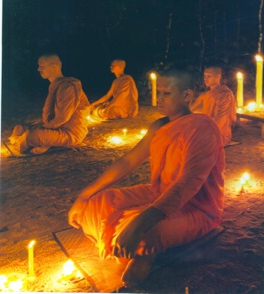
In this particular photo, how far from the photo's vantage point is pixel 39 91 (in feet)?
47.8

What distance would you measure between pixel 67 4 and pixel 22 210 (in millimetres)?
14320

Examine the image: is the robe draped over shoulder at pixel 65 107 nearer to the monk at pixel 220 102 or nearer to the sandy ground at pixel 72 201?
the sandy ground at pixel 72 201

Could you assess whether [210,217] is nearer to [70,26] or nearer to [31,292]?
[31,292]

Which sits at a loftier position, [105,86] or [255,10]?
[255,10]

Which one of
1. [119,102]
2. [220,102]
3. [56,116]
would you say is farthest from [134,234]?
[119,102]

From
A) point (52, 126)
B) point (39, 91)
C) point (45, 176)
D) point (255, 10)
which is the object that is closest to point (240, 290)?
point (45, 176)

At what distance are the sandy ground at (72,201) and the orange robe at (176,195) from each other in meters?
0.29

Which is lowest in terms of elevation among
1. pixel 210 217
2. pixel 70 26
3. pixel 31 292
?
pixel 31 292

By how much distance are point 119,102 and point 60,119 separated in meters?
2.77

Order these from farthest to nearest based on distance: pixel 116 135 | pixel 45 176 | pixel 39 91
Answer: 1. pixel 39 91
2. pixel 116 135
3. pixel 45 176

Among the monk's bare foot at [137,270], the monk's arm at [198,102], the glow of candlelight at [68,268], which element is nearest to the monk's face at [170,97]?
the monk's bare foot at [137,270]

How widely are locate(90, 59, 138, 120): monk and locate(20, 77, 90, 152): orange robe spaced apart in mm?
2222

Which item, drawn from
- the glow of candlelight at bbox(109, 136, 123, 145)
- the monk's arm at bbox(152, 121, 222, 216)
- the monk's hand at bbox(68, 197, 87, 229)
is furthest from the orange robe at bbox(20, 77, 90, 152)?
the monk's arm at bbox(152, 121, 222, 216)

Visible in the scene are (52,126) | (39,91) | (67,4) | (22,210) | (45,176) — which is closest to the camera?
(22,210)
